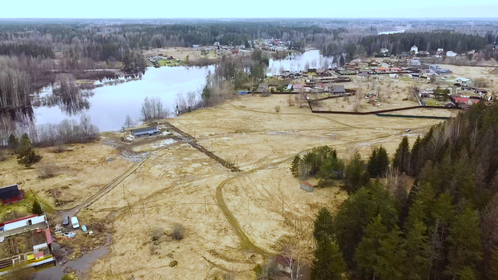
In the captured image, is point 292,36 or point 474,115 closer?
point 474,115

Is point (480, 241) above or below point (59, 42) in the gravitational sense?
below

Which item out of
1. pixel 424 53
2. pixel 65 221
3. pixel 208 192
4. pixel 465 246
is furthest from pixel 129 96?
pixel 424 53

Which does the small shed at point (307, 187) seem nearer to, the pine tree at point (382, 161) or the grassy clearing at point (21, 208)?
the pine tree at point (382, 161)

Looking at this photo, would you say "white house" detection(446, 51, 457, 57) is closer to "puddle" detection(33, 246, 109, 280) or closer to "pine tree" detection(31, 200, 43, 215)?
"puddle" detection(33, 246, 109, 280)

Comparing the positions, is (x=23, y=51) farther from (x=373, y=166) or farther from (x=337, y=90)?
(x=373, y=166)

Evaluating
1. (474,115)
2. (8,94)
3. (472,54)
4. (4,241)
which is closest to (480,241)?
(474,115)

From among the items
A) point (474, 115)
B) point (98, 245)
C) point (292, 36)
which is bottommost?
point (98, 245)

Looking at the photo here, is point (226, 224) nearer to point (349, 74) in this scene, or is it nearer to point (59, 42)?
point (349, 74)

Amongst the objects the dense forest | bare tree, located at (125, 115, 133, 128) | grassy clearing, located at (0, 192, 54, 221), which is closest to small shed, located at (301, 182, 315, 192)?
grassy clearing, located at (0, 192, 54, 221)
